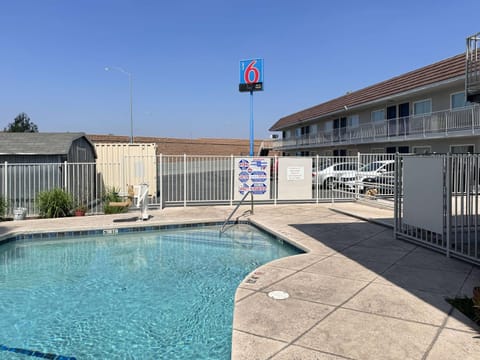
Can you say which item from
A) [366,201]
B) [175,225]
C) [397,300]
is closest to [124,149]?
[175,225]

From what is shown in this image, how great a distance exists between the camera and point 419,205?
23.8ft

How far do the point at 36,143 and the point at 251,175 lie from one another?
8445 millimetres

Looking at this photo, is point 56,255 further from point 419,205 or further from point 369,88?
point 369,88

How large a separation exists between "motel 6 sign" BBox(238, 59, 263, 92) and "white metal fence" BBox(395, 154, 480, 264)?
14.3 m

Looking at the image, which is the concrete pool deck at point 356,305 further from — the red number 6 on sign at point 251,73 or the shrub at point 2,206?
the red number 6 on sign at point 251,73

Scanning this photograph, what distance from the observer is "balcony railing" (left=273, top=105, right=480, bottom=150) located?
17500 mm

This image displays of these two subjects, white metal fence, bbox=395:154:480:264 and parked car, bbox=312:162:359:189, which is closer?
white metal fence, bbox=395:154:480:264

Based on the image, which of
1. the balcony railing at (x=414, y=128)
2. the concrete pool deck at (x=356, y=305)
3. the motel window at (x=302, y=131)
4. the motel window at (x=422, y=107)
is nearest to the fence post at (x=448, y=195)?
the concrete pool deck at (x=356, y=305)

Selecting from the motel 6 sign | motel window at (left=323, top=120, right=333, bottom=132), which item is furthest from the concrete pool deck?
motel window at (left=323, top=120, right=333, bottom=132)

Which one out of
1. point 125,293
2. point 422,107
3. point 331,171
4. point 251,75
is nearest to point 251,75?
point 251,75

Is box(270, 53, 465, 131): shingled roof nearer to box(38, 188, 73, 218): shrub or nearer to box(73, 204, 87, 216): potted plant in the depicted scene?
box(73, 204, 87, 216): potted plant

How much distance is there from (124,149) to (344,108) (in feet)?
61.7

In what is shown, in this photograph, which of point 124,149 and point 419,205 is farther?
point 124,149

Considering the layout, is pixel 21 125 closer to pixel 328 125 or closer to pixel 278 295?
pixel 328 125
